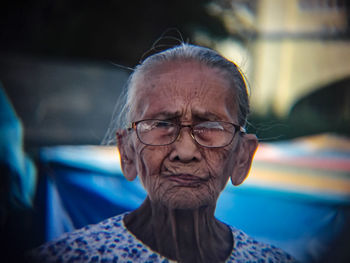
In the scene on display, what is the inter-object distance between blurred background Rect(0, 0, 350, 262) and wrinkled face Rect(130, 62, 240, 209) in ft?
0.79

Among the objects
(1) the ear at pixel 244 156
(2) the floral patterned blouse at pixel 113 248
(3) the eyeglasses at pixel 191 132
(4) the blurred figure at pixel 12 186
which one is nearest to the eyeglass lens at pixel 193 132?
(3) the eyeglasses at pixel 191 132

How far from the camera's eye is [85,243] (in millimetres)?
1269

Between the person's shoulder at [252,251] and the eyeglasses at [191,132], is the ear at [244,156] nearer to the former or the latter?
the eyeglasses at [191,132]

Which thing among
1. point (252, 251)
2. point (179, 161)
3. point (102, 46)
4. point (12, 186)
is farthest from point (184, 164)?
point (102, 46)

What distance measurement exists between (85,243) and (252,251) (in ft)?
2.53

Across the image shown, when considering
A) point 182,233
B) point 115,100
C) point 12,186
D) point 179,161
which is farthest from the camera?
point 115,100

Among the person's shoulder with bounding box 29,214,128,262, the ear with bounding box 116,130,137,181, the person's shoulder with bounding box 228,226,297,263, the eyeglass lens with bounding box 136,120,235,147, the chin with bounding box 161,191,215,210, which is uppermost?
the eyeglass lens with bounding box 136,120,235,147

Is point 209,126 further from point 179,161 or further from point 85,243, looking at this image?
point 85,243

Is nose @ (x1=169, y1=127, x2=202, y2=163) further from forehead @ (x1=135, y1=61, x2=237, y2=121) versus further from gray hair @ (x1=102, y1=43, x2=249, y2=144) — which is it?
gray hair @ (x1=102, y1=43, x2=249, y2=144)

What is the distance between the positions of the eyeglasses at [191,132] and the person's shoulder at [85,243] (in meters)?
0.46

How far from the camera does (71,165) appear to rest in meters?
1.89

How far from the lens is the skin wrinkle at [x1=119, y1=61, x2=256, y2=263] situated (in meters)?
1.11

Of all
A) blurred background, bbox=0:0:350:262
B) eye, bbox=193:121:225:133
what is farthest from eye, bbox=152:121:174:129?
blurred background, bbox=0:0:350:262

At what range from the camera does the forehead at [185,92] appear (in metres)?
1.11
